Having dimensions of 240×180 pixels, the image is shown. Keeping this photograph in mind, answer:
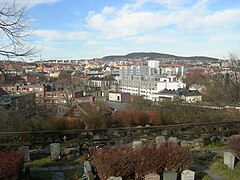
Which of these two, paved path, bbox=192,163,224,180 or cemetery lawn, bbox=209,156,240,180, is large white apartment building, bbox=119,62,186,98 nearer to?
cemetery lawn, bbox=209,156,240,180

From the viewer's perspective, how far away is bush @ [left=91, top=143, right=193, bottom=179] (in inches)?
288

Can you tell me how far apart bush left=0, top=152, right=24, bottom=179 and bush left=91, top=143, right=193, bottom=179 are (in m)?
1.82

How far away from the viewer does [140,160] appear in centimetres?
754

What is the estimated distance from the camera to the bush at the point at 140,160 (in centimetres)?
731

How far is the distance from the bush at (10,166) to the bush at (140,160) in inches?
71.5

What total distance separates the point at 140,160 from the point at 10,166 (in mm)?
3042

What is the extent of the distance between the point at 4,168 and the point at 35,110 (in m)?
18.5

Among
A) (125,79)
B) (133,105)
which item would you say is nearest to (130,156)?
(133,105)

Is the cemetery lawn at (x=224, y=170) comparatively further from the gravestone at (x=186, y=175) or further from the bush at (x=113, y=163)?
the bush at (x=113, y=163)

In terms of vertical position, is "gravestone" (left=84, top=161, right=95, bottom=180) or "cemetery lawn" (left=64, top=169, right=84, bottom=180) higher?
"gravestone" (left=84, top=161, right=95, bottom=180)

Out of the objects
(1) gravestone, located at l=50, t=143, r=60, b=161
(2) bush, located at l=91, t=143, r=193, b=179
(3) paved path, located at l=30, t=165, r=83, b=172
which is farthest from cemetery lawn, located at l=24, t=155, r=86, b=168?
(2) bush, located at l=91, t=143, r=193, b=179

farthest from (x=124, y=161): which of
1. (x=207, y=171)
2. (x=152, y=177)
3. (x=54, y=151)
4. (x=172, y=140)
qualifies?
(x=172, y=140)

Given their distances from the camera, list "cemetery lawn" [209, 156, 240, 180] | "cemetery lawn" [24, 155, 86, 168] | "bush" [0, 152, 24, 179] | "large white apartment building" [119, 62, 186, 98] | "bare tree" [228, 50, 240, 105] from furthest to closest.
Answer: "large white apartment building" [119, 62, 186, 98] < "bare tree" [228, 50, 240, 105] < "cemetery lawn" [24, 155, 86, 168] < "cemetery lawn" [209, 156, 240, 180] < "bush" [0, 152, 24, 179]

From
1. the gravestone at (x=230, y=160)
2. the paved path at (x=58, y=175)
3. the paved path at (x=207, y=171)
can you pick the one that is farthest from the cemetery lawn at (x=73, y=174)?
the gravestone at (x=230, y=160)
